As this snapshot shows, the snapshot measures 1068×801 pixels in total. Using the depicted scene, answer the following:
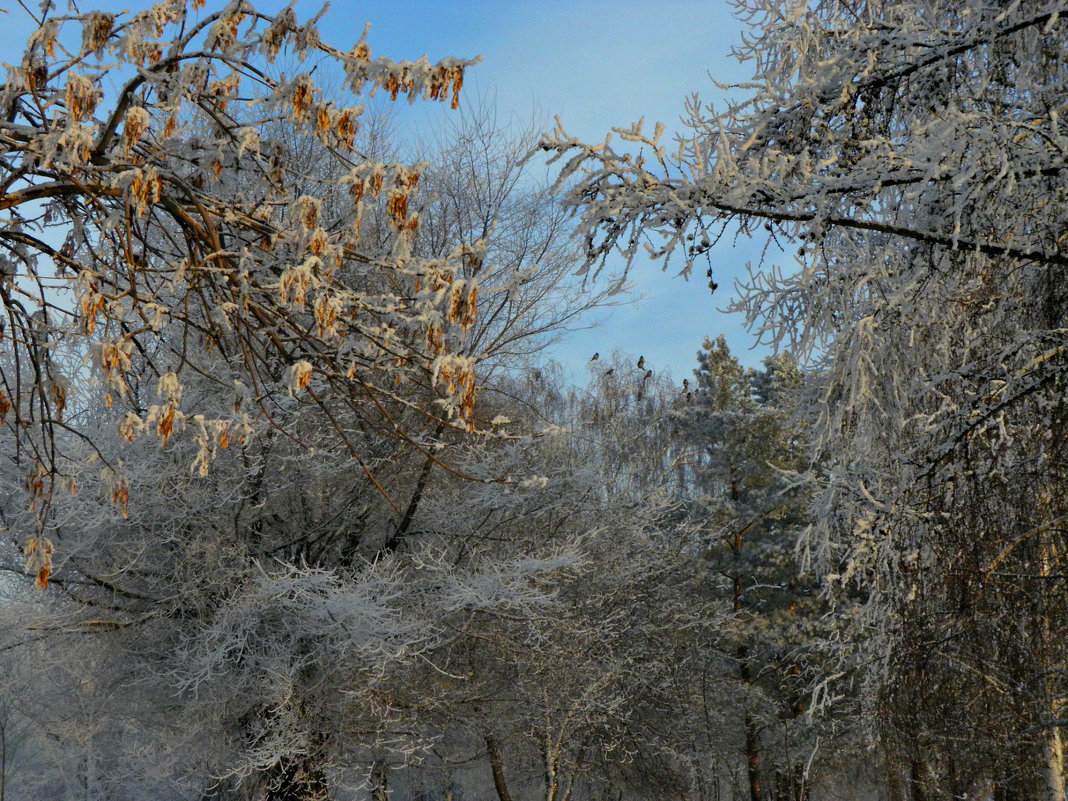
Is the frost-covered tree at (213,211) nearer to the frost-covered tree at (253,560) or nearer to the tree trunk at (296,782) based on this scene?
the frost-covered tree at (253,560)

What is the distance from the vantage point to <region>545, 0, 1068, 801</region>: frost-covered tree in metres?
4.21

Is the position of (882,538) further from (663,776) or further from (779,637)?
(779,637)

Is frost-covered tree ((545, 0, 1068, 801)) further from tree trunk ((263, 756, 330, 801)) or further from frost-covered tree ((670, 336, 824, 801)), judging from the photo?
frost-covered tree ((670, 336, 824, 801))

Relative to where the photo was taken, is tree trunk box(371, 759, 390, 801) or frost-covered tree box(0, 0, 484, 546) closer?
frost-covered tree box(0, 0, 484, 546)

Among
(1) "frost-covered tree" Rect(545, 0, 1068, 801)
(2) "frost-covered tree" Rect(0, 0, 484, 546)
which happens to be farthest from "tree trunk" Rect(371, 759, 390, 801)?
(2) "frost-covered tree" Rect(0, 0, 484, 546)

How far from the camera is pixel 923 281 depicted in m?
5.38

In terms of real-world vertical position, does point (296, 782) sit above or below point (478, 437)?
below

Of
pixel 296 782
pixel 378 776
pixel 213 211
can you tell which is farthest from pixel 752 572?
pixel 213 211

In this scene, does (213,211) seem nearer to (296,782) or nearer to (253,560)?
(253,560)

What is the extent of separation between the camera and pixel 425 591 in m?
9.89

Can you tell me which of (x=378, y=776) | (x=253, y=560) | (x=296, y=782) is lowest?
(x=378, y=776)

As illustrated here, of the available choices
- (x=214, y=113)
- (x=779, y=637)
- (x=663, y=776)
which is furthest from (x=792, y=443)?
(x=214, y=113)

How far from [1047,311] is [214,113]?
4677 millimetres

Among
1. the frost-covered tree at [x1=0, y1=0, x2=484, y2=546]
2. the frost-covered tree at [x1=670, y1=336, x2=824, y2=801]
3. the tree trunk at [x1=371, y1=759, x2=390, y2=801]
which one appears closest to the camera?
the frost-covered tree at [x1=0, y1=0, x2=484, y2=546]
